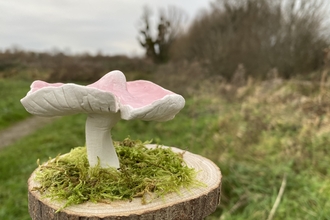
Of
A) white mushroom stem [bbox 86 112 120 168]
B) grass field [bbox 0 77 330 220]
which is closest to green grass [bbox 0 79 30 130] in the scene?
grass field [bbox 0 77 330 220]

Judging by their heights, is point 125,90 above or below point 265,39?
below

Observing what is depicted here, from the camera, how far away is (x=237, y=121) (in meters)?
5.11

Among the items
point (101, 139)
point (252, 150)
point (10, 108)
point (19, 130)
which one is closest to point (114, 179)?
point (101, 139)

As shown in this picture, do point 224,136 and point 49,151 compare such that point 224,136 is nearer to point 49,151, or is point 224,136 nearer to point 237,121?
point 237,121

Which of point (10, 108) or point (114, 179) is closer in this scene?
point (114, 179)

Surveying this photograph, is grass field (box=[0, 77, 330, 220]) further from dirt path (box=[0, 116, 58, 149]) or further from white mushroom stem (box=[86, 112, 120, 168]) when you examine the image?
white mushroom stem (box=[86, 112, 120, 168])

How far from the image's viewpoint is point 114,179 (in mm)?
1424

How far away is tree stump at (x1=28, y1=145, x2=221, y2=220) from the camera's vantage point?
1199 mm

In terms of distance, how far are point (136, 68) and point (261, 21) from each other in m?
6.39

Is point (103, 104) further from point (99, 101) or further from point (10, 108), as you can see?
point (10, 108)

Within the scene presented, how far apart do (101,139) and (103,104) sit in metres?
0.30

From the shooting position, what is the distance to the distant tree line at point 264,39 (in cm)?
901

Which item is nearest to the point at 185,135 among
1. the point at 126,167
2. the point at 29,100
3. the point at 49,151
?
the point at 49,151

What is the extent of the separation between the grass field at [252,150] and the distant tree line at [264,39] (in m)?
3.30
